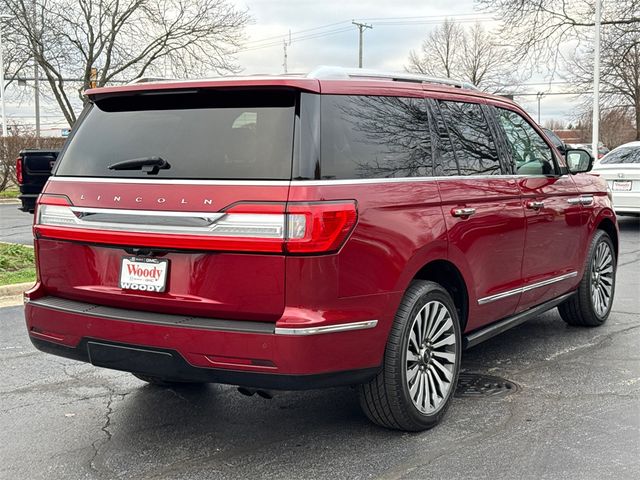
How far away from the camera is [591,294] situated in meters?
6.26

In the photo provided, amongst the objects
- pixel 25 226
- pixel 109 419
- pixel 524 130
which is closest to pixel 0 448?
pixel 109 419

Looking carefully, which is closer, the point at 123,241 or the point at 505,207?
the point at 123,241

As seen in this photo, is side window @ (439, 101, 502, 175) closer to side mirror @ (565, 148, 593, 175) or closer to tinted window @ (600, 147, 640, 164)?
side mirror @ (565, 148, 593, 175)

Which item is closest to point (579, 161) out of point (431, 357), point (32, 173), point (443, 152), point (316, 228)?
point (443, 152)

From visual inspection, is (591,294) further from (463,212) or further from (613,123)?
(613,123)

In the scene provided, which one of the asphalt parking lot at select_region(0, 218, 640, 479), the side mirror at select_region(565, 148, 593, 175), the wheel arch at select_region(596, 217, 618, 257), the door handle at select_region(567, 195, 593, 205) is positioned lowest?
the asphalt parking lot at select_region(0, 218, 640, 479)

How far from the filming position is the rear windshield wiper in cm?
367

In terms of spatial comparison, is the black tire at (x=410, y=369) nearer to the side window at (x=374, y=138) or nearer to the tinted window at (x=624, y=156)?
the side window at (x=374, y=138)

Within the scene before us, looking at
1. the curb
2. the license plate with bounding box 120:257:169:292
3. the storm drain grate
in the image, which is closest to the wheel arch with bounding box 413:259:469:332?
the storm drain grate

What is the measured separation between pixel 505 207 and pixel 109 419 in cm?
273

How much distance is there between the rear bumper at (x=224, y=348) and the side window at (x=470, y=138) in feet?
4.60

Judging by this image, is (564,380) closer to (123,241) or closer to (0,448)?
(123,241)

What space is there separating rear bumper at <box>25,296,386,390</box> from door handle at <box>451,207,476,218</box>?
3.07 ft

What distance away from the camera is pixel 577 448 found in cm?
380
